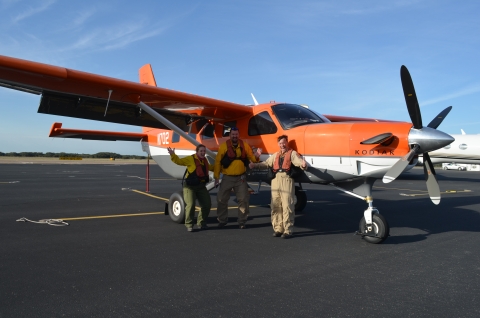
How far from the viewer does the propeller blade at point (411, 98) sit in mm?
5328

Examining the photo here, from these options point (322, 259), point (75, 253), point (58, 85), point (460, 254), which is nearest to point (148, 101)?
point (58, 85)

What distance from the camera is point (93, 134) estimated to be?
35.5 feet

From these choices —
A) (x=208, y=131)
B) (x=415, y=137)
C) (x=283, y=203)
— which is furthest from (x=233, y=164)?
(x=415, y=137)

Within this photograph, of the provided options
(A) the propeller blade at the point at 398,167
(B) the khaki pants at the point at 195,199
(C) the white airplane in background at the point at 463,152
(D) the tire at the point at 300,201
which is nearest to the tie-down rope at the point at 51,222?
(B) the khaki pants at the point at 195,199

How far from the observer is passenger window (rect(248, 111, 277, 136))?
23.3 ft

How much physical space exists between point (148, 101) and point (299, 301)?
5.61 m

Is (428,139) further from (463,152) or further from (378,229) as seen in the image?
(463,152)

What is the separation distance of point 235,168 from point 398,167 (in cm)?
286

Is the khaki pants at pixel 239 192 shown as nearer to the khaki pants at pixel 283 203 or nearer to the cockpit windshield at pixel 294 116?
the khaki pants at pixel 283 203

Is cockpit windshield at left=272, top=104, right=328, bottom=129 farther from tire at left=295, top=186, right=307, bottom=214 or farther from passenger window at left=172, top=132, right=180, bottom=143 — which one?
passenger window at left=172, top=132, right=180, bottom=143

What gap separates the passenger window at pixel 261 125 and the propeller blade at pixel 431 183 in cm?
271

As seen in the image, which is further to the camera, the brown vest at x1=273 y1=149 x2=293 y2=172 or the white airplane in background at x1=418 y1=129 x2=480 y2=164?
the white airplane in background at x1=418 y1=129 x2=480 y2=164

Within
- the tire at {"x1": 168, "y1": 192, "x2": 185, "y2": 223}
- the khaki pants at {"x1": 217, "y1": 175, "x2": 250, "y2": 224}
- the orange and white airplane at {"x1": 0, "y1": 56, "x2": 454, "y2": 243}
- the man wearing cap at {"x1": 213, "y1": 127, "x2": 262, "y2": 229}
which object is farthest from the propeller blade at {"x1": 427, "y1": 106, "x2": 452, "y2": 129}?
the tire at {"x1": 168, "y1": 192, "x2": 185, "y2": 223}

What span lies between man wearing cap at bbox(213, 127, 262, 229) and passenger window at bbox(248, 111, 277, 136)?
1.85 ft
